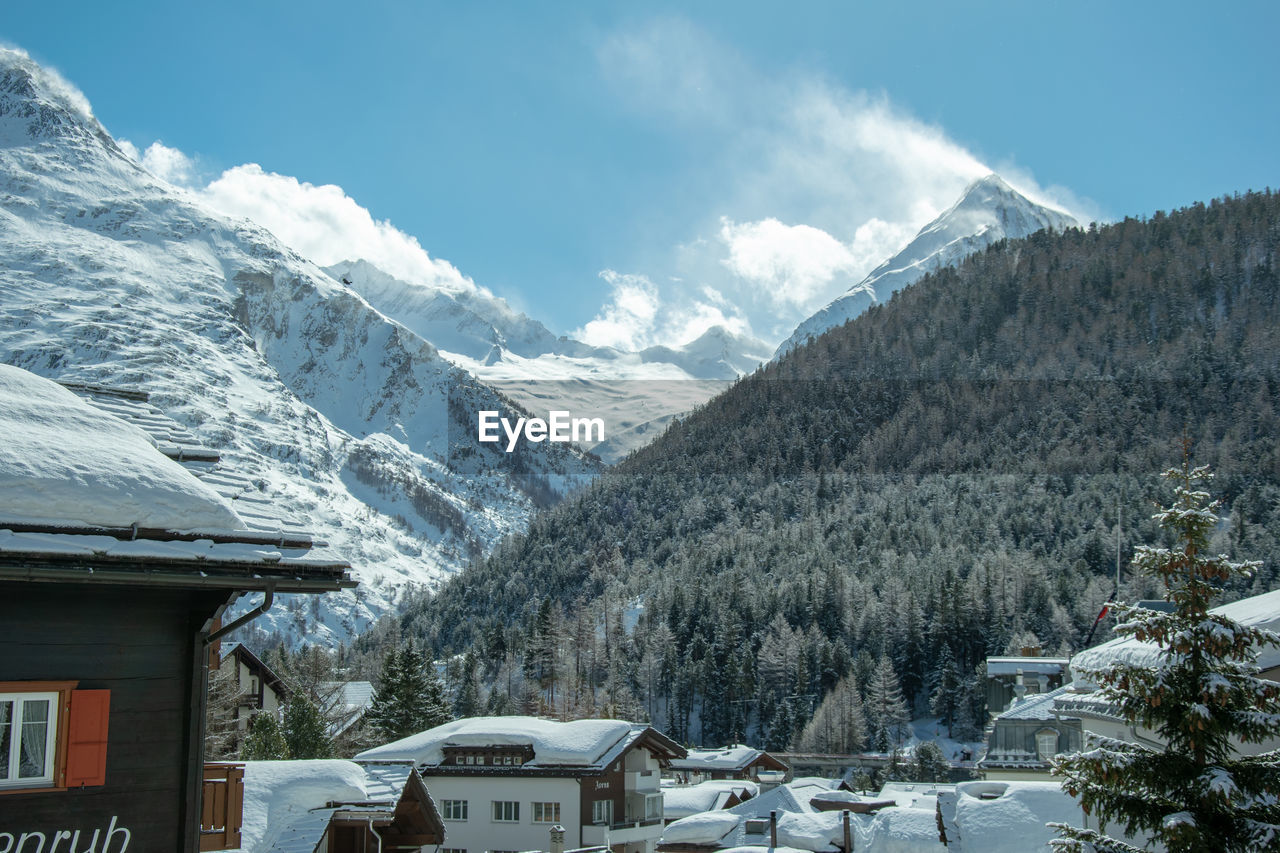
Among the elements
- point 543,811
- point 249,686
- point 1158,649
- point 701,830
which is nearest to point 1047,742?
point 701,830

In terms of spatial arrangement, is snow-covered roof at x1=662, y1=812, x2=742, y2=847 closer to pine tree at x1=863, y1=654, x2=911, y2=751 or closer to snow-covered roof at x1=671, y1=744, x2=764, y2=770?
snow-covered roof at x1=671, y1=744, x2=764, y2=770

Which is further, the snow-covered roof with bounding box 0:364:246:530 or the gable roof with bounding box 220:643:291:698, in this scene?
the gable roof with bounding box 220:643:291:698

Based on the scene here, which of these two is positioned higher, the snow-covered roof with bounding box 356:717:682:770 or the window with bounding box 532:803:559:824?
the snow-covered roof with bounding box 356:717:682:770

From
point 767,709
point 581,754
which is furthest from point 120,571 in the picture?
point 767,709

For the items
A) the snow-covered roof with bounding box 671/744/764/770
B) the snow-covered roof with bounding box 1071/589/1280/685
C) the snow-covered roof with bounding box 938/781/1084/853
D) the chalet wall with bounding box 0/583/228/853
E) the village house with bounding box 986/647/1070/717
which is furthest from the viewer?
the snow-covered roof with bounding box 671/744/764/770

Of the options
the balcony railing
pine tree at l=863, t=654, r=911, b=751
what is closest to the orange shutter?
the balcony railing

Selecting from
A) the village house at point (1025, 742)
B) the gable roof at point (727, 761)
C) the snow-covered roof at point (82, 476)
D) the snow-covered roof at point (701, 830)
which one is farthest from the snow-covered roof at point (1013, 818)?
the gable roof at point (727, 761)

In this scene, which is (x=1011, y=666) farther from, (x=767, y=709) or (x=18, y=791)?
(x=18, y=791)
